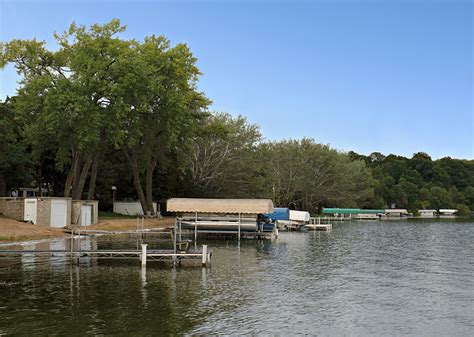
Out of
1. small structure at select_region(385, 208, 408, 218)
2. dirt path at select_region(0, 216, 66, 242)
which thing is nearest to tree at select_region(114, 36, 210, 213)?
dirt path at select_region(0, 216, 66, 242)

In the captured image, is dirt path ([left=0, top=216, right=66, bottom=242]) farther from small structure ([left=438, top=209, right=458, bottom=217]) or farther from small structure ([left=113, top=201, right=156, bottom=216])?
small structure ([left=438, top=209, right=458, bottom=217])

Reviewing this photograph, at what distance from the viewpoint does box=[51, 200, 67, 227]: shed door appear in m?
43.2

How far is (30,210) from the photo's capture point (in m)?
42.8

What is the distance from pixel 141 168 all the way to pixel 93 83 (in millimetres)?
17051

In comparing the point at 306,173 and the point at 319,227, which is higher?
the point at 306,173

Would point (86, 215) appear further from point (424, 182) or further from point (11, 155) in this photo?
point (424, 182)

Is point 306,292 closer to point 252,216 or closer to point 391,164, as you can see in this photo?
point 252,216

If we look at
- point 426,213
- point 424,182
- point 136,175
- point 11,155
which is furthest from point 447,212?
point 11,155

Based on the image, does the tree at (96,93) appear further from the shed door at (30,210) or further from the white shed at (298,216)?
the white shed at (298,216)

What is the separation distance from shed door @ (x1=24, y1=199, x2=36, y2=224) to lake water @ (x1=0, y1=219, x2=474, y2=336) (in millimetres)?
10898

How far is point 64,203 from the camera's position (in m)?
44.0

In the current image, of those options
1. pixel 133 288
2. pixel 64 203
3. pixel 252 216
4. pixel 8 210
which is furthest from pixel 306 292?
pixel 8 210

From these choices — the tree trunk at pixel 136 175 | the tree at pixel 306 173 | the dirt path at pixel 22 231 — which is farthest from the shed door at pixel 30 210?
the tree at pixel 306 173

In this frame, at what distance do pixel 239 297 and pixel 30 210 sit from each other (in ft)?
96.4
